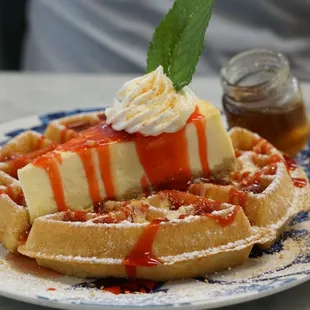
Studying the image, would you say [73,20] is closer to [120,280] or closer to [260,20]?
[260,20]

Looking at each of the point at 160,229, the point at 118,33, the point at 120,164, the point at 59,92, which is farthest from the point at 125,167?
the point at 118,33

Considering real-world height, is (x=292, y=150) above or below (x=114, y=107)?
below

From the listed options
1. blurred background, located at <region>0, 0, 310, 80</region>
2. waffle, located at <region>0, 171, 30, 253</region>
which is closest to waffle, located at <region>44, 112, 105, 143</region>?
waffle, located at <region>0, 171, 30, 253</region>

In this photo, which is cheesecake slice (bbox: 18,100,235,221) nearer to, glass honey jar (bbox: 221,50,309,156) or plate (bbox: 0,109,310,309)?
plate (bbox: 0,109,310,309)

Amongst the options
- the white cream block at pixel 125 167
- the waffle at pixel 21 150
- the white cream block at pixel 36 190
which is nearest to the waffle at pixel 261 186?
the white cream block at pixel 125 167

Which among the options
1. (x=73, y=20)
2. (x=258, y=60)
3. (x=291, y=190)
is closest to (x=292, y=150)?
(x=258, y=60)

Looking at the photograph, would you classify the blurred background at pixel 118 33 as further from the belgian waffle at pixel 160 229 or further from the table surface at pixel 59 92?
the belgian waffle at pixel 160 229

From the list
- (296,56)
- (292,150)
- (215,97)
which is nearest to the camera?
(292,150)
